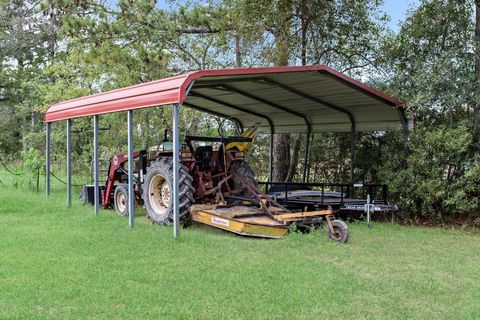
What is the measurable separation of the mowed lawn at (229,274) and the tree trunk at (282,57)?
16.9 feet

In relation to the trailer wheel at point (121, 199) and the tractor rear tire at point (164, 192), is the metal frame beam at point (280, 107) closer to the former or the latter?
the tractor rear tire at point (164, 192)

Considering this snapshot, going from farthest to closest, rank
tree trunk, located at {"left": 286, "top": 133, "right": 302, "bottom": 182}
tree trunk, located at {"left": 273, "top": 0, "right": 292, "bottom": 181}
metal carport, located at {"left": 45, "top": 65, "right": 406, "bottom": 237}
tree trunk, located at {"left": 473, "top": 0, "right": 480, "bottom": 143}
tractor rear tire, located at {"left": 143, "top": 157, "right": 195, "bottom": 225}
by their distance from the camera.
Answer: tree trunk, located at {"left": 286, "top": 133, "right": 302, "bottom": 182}, tree trunk, located at {"left": 273, "top": 0, "right": 292, "bottom": 181}, tree trunk, located at {"left": 473, "top": 0, "right": 480, "bottom": 143}, tractor rear tire, located at {"left": 143, "top": 157, "right": 195, "bottom": 225}, metal carport, located at {"left": 45, "top": 65, "right": 406, "bottom": 237}

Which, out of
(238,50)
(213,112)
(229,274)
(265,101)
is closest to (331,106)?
(265,101)

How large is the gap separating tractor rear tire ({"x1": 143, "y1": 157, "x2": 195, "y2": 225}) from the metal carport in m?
0.55

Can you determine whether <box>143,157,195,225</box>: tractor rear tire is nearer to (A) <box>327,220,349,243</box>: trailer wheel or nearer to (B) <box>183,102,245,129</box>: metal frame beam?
(A) <box>327,220,349,243</box>: trailer wheel

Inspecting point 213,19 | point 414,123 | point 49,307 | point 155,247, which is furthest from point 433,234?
point 213,19

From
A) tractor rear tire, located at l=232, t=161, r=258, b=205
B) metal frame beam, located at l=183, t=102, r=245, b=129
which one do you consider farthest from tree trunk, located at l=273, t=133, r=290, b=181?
tractor rear tire, located at l=232, t=161, r=258, b=205

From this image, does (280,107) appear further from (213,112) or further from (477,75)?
(477,75)

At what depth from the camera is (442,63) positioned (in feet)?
28.0

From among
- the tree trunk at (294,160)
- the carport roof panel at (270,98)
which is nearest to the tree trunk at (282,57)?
the tree trunk at (294,160)

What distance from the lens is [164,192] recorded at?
28.0 feet

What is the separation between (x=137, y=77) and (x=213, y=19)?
110 inches

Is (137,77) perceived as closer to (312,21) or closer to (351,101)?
(312,21)

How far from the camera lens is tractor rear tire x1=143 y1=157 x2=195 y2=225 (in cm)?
775
